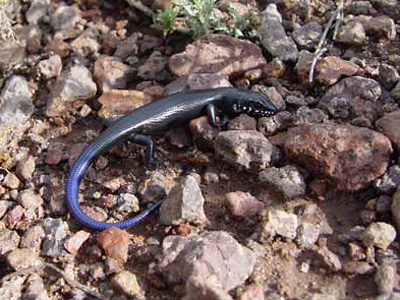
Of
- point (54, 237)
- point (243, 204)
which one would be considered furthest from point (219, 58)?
point (54, 237)

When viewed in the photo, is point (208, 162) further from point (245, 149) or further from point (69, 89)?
point (69, 89)

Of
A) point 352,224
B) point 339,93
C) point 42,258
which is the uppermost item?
point 339,93

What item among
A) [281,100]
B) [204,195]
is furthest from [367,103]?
[204,195]

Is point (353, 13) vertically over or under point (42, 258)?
over

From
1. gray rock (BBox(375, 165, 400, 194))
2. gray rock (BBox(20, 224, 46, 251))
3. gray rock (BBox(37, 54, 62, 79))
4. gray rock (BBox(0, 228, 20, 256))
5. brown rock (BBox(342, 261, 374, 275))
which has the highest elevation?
gray rock (BBox(375, 165, 400, 194))

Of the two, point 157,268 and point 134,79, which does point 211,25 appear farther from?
point 157,268

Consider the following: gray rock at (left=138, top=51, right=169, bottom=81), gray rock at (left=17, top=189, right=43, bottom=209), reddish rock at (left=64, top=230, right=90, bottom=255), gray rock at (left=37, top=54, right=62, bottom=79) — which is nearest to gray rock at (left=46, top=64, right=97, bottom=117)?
gray rock at (left=37, top=54, right=62, bottom=79)

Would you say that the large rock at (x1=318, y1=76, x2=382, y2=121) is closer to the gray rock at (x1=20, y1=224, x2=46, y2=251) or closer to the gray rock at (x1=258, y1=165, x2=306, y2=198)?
the gray rock at (x1=258, y1=165, x2=306, y2=198)
